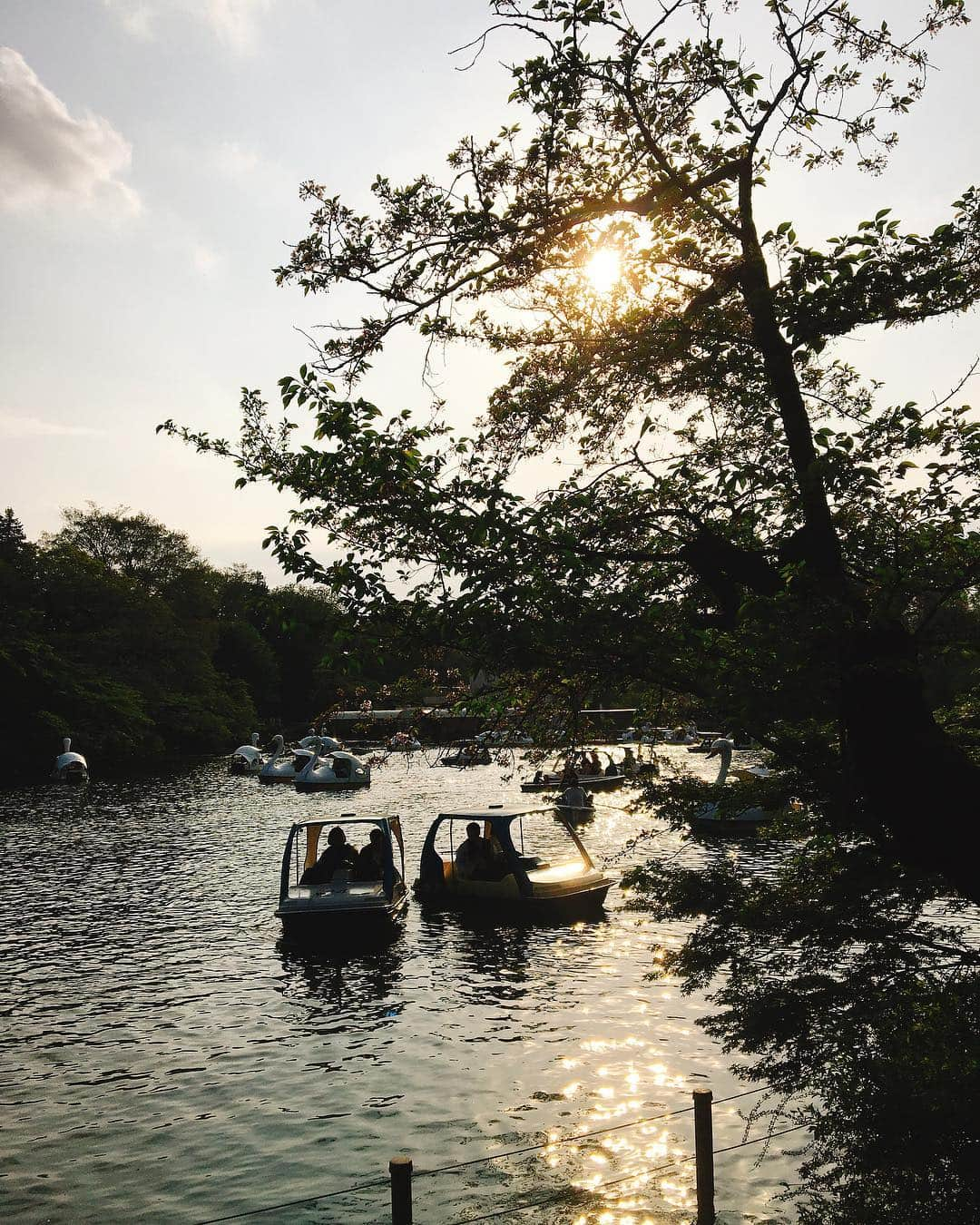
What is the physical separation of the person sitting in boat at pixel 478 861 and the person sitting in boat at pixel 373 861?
90.9 inches

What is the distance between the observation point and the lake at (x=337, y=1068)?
11492 millimetres

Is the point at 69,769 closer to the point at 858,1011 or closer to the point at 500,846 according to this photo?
the point at 500,846

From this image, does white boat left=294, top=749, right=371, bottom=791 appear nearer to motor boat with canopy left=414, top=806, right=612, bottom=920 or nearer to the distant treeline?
the distant treeline

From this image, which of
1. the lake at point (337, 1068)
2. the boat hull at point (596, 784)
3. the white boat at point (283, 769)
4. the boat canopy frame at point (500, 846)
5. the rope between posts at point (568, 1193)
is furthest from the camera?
the white boat at point (283, 769)

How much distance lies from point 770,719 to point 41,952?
22594 mm

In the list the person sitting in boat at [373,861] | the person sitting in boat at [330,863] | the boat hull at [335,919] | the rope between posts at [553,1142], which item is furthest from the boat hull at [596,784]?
the rope between posts at [553,1142]

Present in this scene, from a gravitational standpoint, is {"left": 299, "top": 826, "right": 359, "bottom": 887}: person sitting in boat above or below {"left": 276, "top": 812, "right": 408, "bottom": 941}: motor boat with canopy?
above

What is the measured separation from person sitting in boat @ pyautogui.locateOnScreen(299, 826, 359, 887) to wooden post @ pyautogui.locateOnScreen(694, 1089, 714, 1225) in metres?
15.7

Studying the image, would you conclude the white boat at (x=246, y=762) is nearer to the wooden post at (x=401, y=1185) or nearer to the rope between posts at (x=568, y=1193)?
the rope between posts at (x=568, y=1193)

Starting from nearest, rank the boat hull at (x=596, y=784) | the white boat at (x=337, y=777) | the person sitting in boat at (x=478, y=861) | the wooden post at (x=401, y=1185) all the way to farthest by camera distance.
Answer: the wooden post at (x=401, y=1185), the person sitting in boat at (x=478, y=861), the boat hull at (x=596, y=784), the white boat at (x=337, y=777)

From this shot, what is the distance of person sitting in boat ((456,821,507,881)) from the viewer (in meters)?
25.6

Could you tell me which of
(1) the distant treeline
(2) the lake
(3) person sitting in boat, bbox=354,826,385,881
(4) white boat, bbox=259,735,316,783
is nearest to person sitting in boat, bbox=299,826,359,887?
(3) person sitting in boat, bbox=354,826,385,881

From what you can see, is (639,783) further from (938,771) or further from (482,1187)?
(482,1187)

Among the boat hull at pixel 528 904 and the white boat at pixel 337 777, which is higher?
the white boat at pixel 337 777
